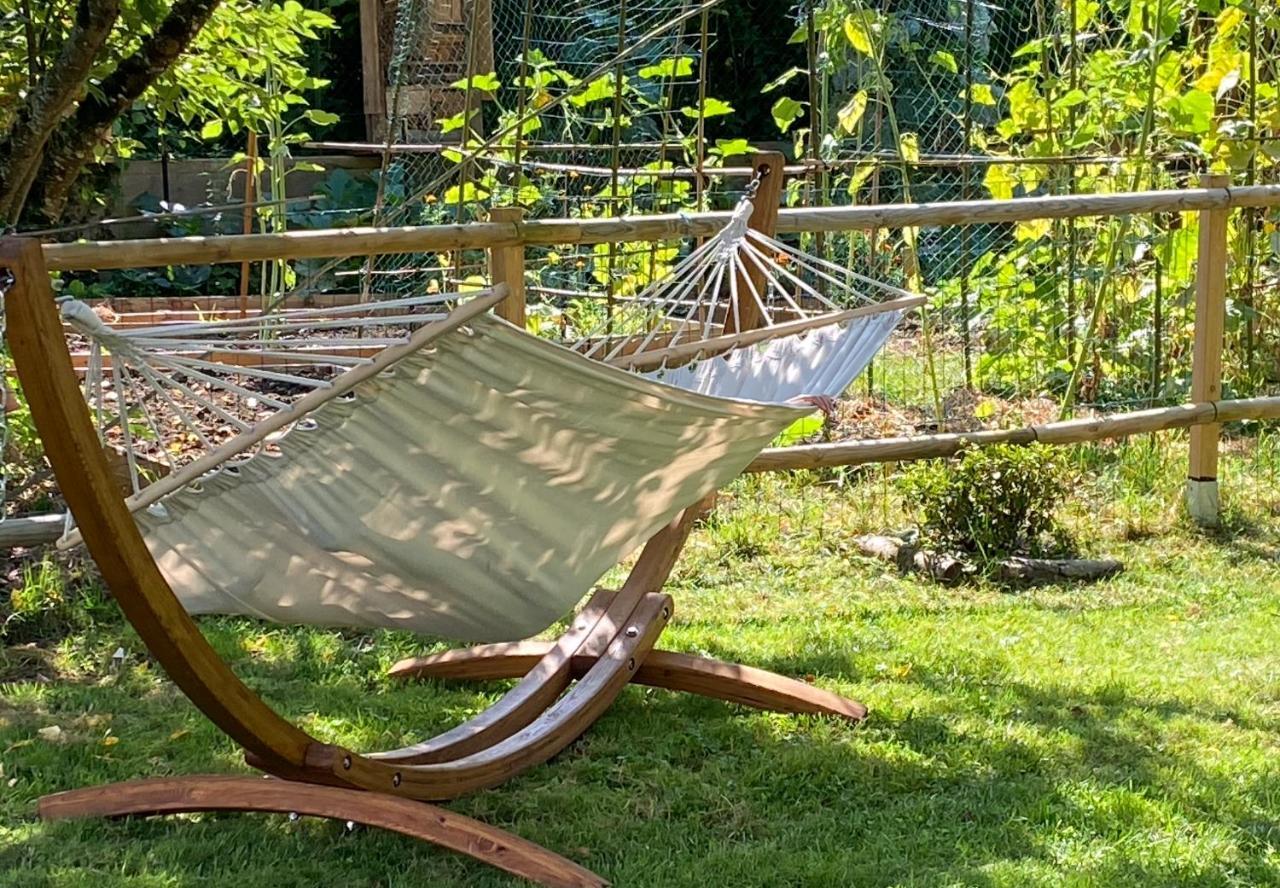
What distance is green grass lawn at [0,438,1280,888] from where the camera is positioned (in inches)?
89.6

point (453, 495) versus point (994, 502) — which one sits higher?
point (453, 495)

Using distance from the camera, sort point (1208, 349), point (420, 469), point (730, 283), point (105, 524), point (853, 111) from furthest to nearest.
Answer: point (853, 111), point (1208, 349), point (730, 283), point (420, 469), point (105, 524)

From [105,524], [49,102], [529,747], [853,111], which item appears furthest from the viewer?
[853,111]

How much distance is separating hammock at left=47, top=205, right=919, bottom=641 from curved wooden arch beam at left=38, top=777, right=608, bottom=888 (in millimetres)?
265

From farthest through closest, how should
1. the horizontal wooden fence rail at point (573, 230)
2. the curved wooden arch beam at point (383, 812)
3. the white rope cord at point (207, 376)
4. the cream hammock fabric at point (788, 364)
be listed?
the horizontal wooden fence rail at point (573, 230) < the cream hammock fabric at point (788, 364) < the curved wooden arch beam at point (383, 812) < the white rope cord at point (207, 376)

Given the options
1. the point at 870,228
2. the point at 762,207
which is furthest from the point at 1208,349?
the point at 762,207

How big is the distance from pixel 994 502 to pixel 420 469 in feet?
7.80

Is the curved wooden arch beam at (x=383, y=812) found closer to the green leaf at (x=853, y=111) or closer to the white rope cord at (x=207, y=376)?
the white rope cord at (x=207, y=376)

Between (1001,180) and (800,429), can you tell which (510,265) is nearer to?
(800,429)

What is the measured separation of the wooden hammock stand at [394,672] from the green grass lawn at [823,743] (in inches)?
2.4

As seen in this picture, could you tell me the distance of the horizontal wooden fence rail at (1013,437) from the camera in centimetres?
397

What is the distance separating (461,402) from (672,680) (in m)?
1.12

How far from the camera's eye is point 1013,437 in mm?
4168

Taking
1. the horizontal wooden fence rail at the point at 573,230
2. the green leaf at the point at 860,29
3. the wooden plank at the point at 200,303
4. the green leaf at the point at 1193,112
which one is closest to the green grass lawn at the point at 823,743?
the horizontal wooden fence rail at the point at 573,230
